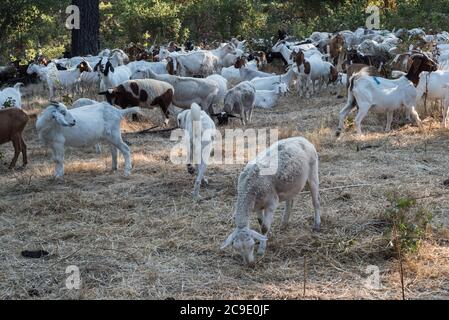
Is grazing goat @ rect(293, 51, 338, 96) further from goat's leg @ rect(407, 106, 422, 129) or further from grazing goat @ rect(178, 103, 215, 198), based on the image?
grazing goat @ rect(178, 103, 215, 198)

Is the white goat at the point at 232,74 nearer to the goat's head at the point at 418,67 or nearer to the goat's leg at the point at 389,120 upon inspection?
the goat's leg at the point at 389,120

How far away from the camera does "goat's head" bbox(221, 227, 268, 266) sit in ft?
19.6

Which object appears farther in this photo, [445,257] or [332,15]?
[332,15]

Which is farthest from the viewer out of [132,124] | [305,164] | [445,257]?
[132,124]

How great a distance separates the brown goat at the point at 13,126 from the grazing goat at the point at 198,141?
306 cm

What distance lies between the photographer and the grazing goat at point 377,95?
37.0ft

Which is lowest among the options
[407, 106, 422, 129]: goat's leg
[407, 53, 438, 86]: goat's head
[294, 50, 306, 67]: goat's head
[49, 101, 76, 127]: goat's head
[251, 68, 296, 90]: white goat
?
[251, 68, 296, 90]: white goat

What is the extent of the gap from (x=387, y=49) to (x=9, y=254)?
14063mm

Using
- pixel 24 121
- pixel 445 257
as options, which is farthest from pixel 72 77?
pixel 445 257

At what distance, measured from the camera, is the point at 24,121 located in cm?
1033

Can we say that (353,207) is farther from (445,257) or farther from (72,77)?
(72,77)

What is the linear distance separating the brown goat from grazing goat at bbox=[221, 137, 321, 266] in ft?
16.6
